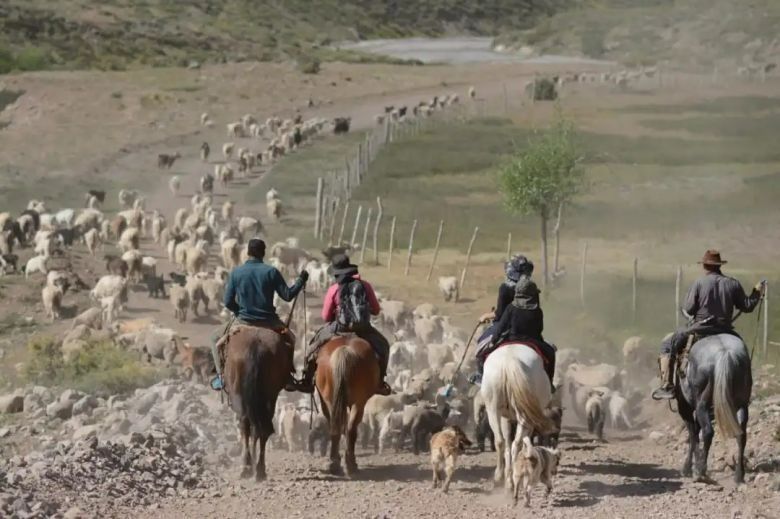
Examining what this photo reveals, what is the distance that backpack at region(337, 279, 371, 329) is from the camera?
13.7 metres

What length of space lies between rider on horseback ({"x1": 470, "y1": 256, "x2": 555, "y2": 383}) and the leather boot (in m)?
1.39

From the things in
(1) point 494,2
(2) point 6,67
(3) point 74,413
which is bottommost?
(3) point 74,413

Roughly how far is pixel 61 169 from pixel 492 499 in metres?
35.3

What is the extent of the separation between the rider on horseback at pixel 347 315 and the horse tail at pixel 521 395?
73.5 inches

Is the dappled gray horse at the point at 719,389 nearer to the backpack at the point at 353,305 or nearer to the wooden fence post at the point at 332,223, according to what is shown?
the backpack at the point at 353,305

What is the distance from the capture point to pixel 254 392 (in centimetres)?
1321

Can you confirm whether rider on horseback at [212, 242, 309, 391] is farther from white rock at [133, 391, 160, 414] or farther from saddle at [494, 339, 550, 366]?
white rock at [133, 391, 160, 414]

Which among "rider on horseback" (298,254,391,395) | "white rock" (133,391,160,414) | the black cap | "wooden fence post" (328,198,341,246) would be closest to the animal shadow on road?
"rider on horseback" (298,254,391,395)

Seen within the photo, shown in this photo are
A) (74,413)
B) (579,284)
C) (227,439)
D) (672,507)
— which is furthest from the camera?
(579,284)

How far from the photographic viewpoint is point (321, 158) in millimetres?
47125

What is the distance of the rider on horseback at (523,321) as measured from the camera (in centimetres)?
1261

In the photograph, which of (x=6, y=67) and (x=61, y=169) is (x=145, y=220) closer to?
(x=61, y=169)

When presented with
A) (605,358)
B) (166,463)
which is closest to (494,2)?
(605,358)

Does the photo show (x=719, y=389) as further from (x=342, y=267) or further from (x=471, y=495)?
(x=342, y=267)
